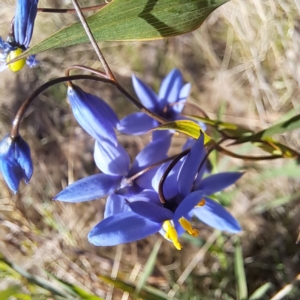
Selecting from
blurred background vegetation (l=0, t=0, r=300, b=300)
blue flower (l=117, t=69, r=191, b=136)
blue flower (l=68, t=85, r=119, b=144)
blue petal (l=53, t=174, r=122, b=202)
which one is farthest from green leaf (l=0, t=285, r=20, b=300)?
blue flower (l=117, t=69, r=191, b=136)

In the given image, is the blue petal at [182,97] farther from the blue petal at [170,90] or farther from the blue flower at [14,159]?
the blue flower at [14,159]

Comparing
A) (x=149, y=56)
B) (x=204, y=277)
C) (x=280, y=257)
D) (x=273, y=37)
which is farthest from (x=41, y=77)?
(x=280, y=257)

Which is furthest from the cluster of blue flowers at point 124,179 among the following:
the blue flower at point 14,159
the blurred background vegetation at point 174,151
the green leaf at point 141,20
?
the blurred background vegetation at point 174,151

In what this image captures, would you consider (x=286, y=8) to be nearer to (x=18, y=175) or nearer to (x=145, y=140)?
(x=145, y=140)

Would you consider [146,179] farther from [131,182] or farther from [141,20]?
[141,20]

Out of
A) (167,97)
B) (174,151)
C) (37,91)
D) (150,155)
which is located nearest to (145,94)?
(167,97)
